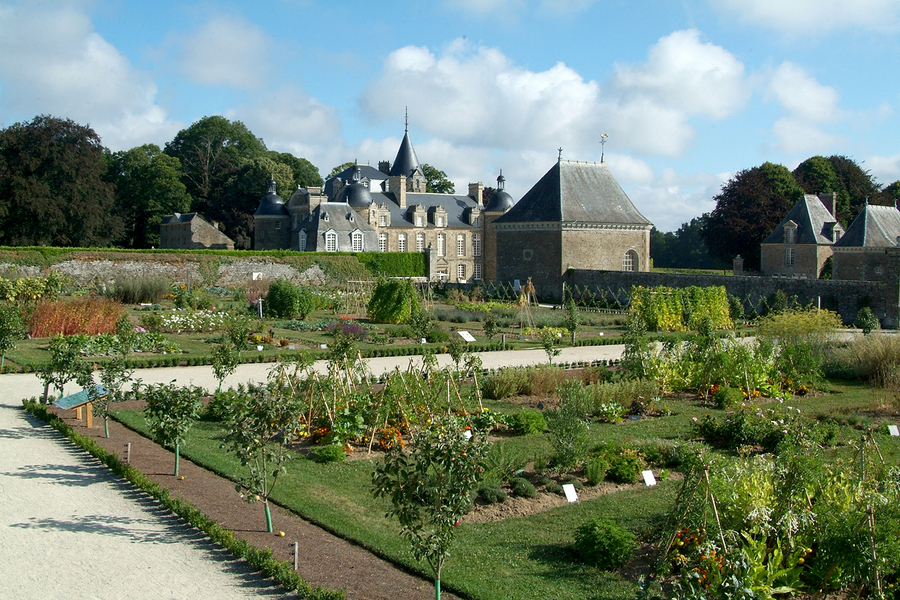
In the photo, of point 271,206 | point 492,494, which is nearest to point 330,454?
point 492,494

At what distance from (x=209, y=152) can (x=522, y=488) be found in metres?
59.8

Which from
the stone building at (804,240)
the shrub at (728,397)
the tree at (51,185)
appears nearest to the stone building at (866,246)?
the stone building at (804,240)

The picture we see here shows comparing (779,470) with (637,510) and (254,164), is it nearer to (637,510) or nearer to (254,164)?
(637,510)

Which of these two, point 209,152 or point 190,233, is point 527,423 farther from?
point 209,152

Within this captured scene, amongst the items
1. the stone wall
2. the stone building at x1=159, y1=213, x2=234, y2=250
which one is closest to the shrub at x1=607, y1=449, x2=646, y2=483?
the stone wall

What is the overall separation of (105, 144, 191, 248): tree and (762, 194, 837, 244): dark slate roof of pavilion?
40159 millimetres

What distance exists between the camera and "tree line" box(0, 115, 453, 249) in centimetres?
3997

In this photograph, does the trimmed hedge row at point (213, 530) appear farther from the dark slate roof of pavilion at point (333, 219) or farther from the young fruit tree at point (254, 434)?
the dark slate roof of pavilion at point (333, 219)

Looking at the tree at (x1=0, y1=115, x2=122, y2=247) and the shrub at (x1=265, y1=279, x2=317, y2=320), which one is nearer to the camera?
the shrub at (x1=265, y1=279, x2=317, y2=320)

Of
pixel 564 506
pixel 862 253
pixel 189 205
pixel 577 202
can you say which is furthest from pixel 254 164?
pixel 564 506

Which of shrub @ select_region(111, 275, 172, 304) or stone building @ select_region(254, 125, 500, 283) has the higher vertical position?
stone building @ select_region(254, 125, 500, 283)

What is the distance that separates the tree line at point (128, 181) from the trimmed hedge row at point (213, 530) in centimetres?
3490

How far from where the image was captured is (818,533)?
575cm

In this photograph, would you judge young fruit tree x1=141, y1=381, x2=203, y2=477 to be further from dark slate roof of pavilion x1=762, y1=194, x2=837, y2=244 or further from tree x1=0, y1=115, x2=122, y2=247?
dark slate roof of pavilion x1=762, y1=194, x2=837, y2=244
